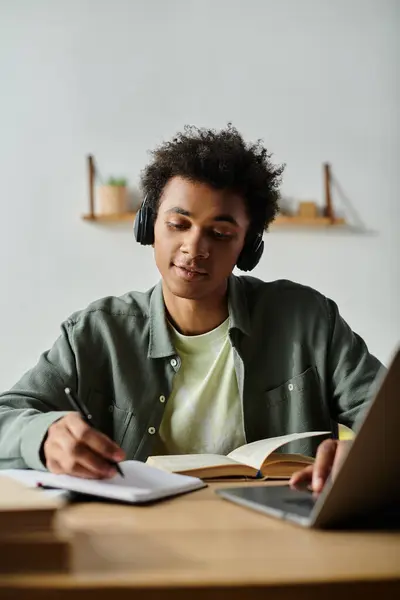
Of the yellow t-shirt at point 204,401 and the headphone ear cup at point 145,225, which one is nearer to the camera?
the yellow t-shirt at point 204,401

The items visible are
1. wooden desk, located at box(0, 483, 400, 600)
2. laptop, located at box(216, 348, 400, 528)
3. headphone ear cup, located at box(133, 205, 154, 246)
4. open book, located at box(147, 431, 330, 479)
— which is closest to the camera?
wooden desk, located at box(0, 483, 400, 600)

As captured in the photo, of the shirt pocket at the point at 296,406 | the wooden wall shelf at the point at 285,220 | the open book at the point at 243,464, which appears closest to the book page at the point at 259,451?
the open book at the point at 243,464

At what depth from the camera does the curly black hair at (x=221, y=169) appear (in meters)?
1.47

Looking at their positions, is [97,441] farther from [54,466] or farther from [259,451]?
[259,451]

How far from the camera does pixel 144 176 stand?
5.28 feet

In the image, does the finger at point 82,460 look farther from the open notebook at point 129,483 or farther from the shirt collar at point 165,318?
the shirt collar at point 165,318

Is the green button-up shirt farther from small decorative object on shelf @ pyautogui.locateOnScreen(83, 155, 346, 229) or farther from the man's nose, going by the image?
small decorative object on shelf @ pyautogui.locateOnScreen(83, 155, 346, 229)

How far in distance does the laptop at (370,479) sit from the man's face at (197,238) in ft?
2.50

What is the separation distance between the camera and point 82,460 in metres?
0.86

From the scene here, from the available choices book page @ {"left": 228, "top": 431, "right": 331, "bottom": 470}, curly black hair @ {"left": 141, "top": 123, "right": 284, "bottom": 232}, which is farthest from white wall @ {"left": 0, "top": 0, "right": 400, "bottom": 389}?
book page @ {"left": 228, "top": 431, "right": 331, "bottom": 470}

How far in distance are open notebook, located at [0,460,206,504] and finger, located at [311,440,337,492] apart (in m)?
0.14

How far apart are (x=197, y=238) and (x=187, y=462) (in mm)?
485

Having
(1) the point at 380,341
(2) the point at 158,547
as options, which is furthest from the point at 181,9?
(2) the point at 158,547

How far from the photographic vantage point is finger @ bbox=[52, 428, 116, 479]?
0.86 meters
